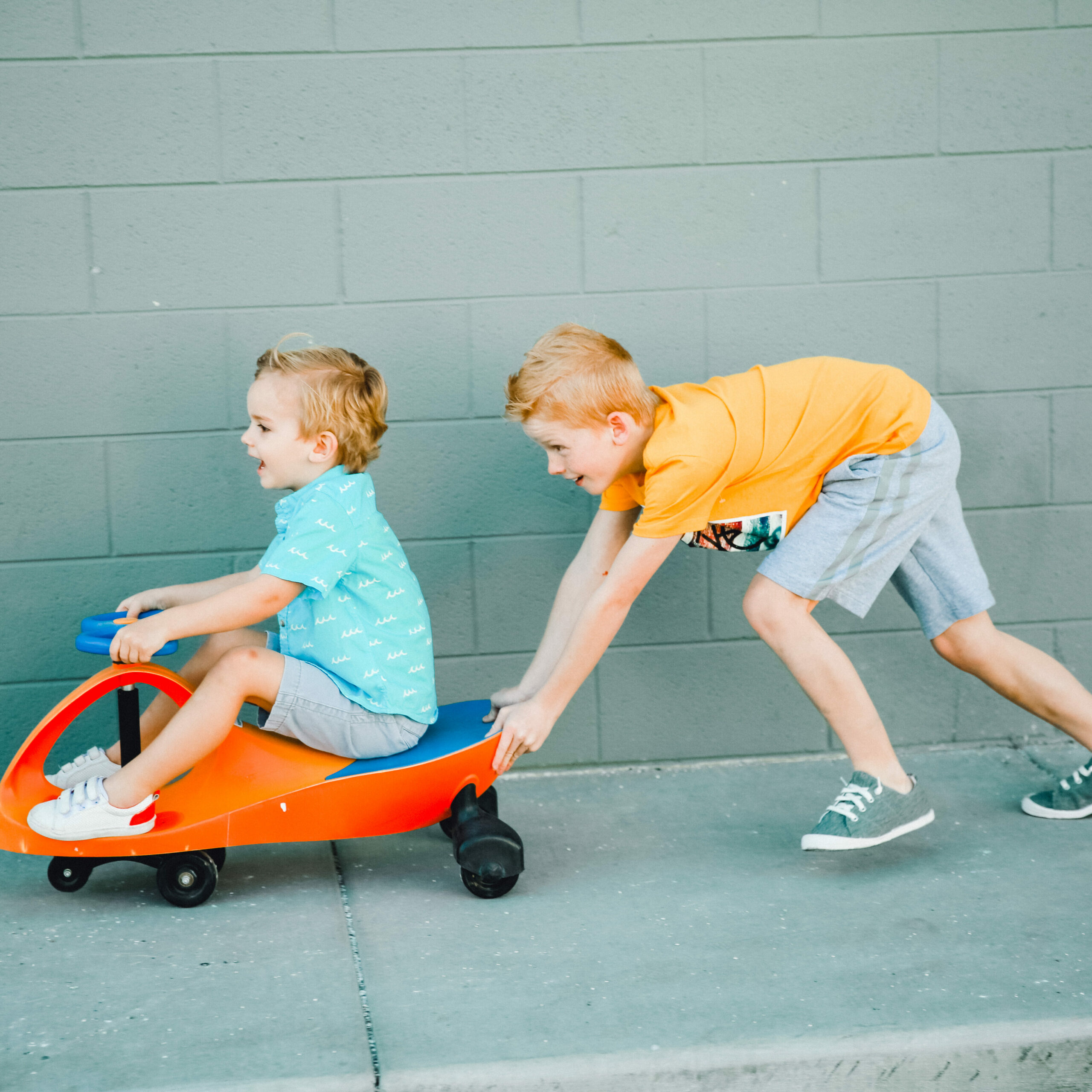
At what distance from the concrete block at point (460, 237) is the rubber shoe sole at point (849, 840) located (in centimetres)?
161

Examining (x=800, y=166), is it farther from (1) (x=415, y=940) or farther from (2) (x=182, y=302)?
(1) (x=415, y=940)

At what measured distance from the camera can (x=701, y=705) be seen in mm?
3430

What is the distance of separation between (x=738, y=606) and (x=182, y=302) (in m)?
1.78

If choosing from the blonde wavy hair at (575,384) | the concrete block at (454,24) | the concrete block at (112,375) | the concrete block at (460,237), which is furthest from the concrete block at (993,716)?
the concrete block at (112,375)

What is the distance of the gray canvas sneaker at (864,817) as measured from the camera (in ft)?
8.58

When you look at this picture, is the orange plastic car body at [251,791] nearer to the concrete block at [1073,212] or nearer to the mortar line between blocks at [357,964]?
the mortar line between blocks at [357,964]

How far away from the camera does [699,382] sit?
326 centimetres

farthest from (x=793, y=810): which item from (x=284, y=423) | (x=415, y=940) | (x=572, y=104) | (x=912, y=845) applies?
(x=572, y=104)

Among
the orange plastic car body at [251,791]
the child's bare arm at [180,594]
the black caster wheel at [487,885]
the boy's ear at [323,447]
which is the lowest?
the black caster wheel at [487,885]

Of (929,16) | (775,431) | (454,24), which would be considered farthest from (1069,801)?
(454,24)

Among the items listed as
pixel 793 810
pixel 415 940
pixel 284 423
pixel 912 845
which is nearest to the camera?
pixel 415 940

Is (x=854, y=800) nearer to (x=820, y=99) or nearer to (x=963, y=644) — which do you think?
(x=963, y=644)

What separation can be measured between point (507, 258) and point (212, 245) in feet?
2.61

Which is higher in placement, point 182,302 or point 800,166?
point 800,166
